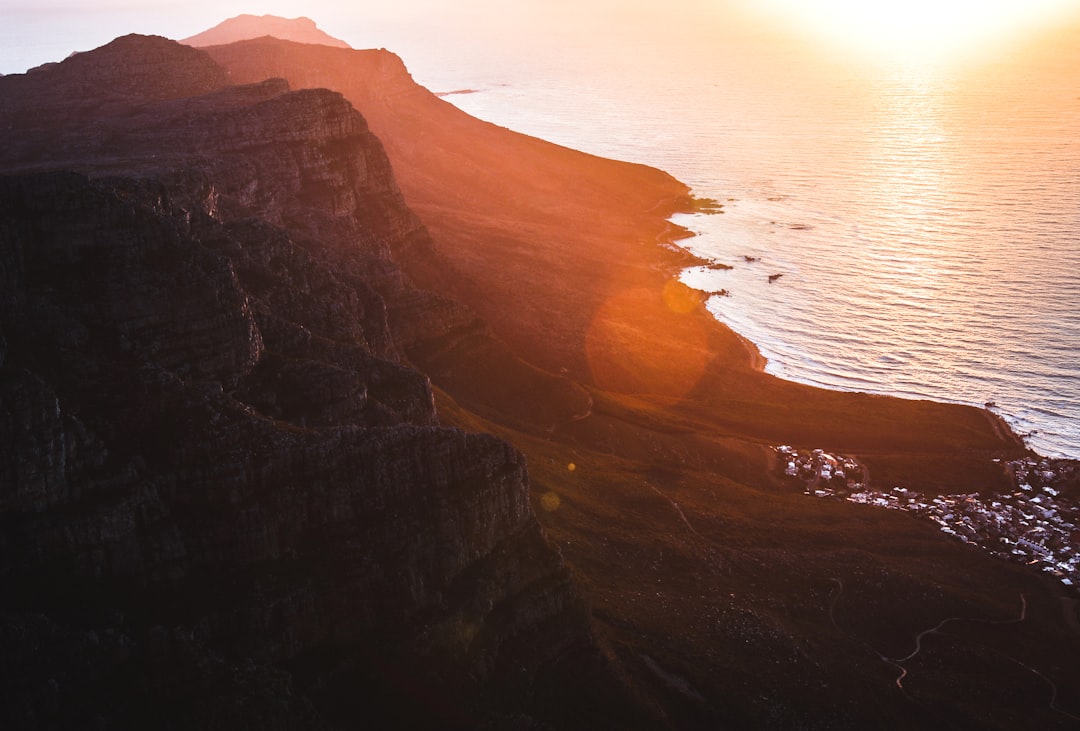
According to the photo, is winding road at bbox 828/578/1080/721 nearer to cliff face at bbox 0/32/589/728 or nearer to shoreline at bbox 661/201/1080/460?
cliff face at bbox 0/32/589/728

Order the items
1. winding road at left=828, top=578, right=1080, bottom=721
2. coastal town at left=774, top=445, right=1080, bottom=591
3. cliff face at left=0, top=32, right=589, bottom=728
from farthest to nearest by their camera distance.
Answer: coastal town at left=774, top=445, right=1080, bottom=591
winding road at left=828, top=578, right=1080, bottom=721
cliff face at left=0, top=32, right=589, bottom=728

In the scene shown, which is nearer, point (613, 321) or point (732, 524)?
point (732, 524)

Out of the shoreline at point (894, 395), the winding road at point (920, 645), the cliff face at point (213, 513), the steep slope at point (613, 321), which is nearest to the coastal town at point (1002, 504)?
the shoreline at point (894, 395)

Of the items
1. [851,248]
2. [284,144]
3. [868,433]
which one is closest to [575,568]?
[868,433]

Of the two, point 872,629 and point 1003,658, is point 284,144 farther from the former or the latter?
point 1003,658

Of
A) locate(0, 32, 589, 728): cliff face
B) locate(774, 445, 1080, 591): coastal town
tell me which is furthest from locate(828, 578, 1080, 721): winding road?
locate(0, 32, 589, 728): cliff face

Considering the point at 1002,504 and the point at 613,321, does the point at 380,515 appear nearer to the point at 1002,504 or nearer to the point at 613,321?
the point at 1002,504

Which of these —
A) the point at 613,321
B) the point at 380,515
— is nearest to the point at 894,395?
the point at 613,321
